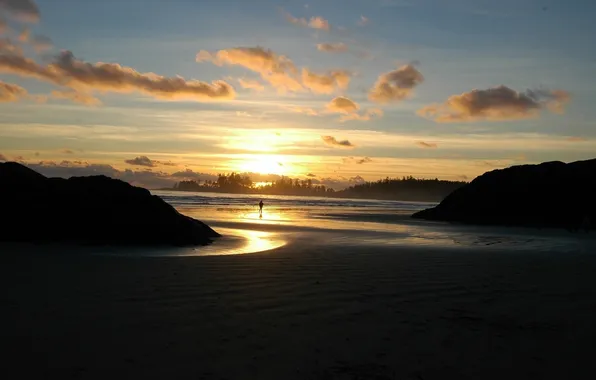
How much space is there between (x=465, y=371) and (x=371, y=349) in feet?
3.25

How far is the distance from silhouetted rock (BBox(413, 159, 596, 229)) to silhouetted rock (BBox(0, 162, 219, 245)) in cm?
2285

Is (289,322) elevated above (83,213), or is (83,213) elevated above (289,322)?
(83,213)

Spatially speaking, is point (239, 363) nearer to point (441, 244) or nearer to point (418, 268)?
point (418, 268)

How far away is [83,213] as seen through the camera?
49.1 feet

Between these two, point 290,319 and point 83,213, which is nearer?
point 290,319

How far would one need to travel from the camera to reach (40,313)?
20.7ft

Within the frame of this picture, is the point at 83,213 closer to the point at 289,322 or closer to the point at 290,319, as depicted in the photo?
the point at 290,319

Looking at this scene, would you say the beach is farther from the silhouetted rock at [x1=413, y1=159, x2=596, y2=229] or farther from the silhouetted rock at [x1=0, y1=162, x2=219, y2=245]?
the silhouetted rock at [x1=413, y1=159, x2=596, y2=229]

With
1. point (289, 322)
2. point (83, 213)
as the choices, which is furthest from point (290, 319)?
point (83, 213)

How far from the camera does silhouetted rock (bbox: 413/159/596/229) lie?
99.5 ft

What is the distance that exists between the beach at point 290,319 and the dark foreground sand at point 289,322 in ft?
0.07

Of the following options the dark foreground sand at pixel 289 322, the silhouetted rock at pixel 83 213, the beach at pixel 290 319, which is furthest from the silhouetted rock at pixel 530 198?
the silhouetted rock at pixel 83 213

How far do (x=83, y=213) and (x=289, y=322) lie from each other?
1086 cm

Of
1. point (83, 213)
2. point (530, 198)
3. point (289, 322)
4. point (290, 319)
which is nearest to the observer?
point (289, 322)
